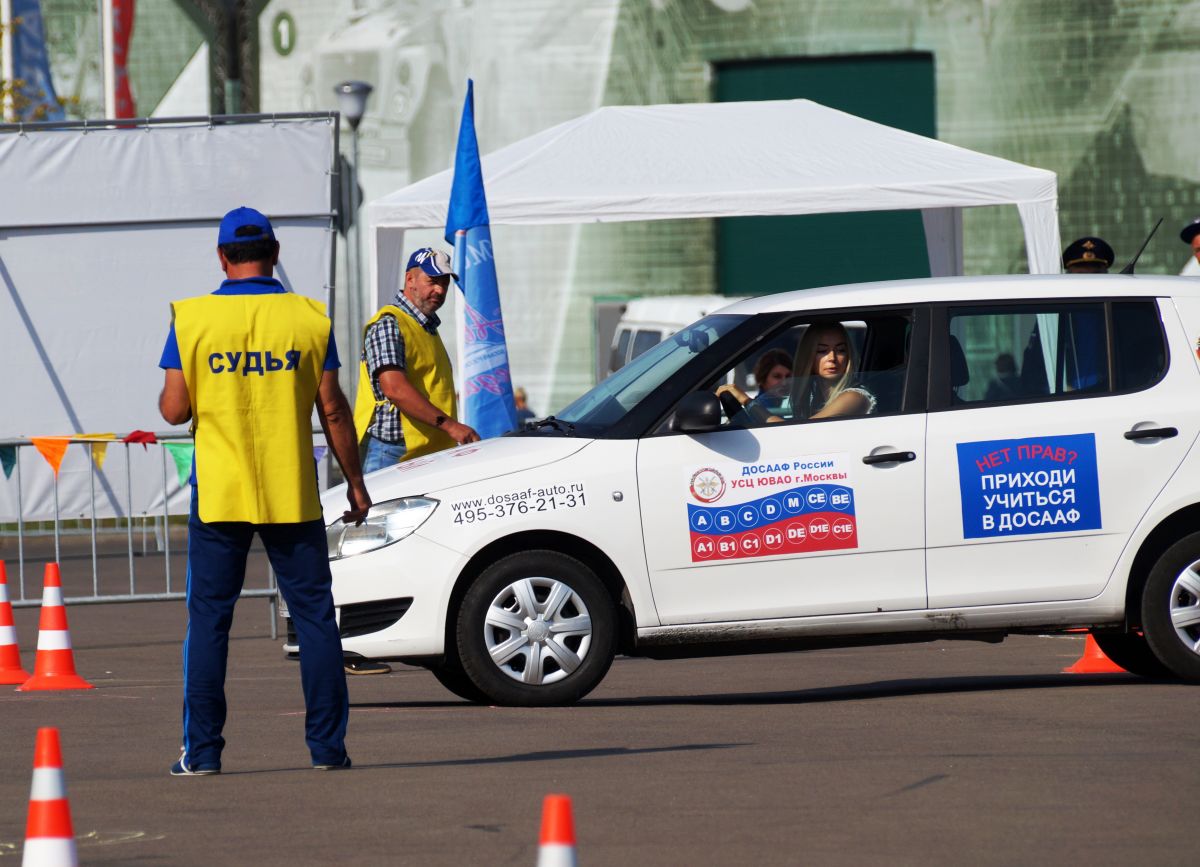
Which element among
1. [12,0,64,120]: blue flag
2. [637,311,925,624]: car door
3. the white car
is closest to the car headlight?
the white car

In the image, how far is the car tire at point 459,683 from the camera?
9.42 meters

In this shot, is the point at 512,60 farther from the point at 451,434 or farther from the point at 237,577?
the point at 237,577

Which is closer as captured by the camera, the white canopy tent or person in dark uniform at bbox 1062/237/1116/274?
person in dark uniform at bbox 1062/237/1116/274

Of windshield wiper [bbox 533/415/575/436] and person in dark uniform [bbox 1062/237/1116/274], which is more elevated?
person in dark uniform [bbox 1062/237/1116/274]

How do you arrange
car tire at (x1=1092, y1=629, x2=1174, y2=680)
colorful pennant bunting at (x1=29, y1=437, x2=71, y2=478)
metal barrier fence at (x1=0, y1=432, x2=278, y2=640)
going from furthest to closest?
1. colorful pennant bunting at (x1=29, y1=437, x2=71, y2=478)
2. metal barrier fence at (x1=0, y1=432, x2=278, y2=640)
3. car tire at (x1=1092, y1=629, x2=1174, y2=680)

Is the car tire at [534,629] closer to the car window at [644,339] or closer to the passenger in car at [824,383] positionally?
the passenger in car at [824,383]

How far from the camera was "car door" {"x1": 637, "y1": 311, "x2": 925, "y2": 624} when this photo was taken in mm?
9328

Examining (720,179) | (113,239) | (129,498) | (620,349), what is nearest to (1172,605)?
(720,179)

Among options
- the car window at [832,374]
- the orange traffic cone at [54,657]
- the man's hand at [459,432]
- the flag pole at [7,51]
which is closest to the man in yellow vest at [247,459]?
the car window at [832,374]

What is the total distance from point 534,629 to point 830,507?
1292mm

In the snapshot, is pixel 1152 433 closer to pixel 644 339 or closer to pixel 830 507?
pixel 830 507

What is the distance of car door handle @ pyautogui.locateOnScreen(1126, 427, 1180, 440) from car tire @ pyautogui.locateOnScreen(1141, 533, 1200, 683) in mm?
431

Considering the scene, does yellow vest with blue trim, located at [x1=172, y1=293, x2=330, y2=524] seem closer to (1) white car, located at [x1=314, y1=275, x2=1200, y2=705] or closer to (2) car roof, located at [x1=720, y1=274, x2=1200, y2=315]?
(1) white car, located at [x1=314, y1=275, x2=1200, y2=705]

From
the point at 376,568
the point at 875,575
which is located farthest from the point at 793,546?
the point at 376,568
